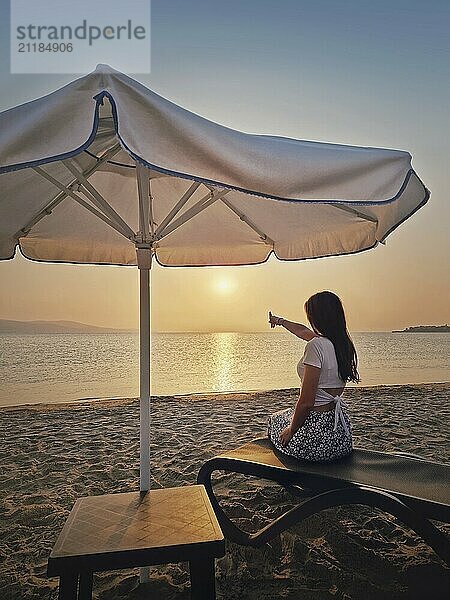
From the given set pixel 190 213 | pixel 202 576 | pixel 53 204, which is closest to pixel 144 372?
pixel 190 213

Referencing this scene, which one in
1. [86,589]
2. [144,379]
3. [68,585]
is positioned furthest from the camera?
[144,379]

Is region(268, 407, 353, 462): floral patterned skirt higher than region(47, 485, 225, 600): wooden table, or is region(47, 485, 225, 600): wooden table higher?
region(268, 407, 353, 462): floral patterned skirt

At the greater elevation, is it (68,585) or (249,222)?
(249,222)

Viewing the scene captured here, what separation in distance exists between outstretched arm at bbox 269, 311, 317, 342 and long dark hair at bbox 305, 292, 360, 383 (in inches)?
25.3

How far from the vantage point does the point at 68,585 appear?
5.98 ft

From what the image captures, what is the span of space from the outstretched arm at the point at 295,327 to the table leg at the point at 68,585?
2.17m

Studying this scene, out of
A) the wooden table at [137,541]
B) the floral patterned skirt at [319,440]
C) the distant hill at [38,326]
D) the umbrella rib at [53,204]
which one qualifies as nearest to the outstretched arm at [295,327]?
the floral patterned skirt at [319,440]

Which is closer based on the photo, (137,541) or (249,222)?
(137,541)

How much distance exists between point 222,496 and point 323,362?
1.53 metres

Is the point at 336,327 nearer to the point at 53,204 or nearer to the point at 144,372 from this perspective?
the point at 144,372

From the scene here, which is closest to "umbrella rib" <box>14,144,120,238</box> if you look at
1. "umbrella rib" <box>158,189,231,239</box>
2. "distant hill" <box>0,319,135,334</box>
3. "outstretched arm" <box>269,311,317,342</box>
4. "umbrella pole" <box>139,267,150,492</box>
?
"umbrella rib" <box>158,189,231,239</box>

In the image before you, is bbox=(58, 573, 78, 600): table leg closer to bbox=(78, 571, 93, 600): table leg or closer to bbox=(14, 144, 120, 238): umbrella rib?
bbox=(78, 571, 93, 600): table leg

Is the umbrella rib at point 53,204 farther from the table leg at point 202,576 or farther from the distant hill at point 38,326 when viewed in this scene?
the distant hill at point 38,326

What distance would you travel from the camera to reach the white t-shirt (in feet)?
9.42
